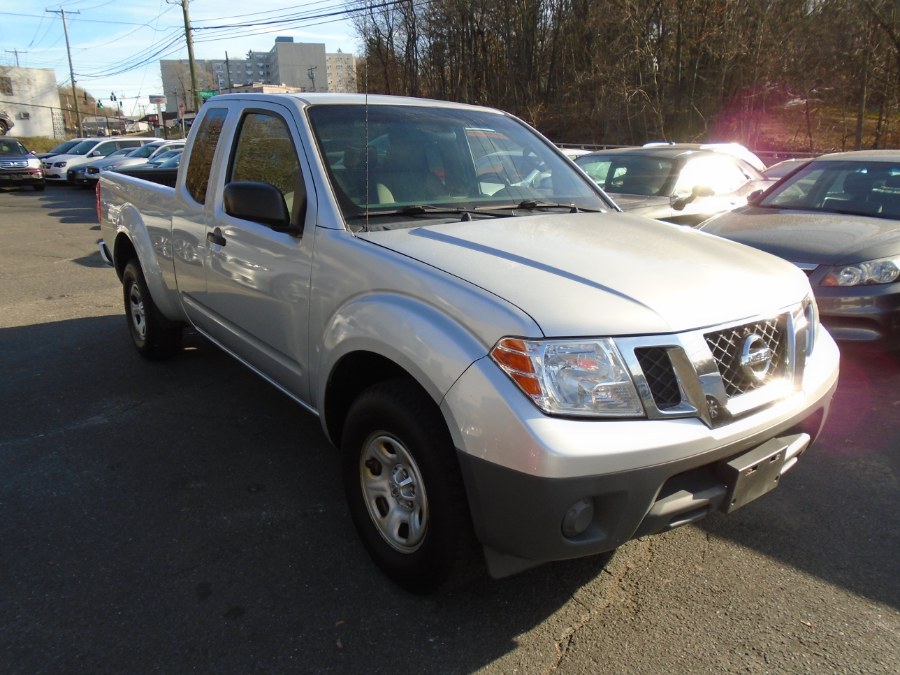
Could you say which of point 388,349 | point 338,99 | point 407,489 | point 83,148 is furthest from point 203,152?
point 83,148

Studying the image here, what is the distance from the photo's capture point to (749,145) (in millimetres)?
23297

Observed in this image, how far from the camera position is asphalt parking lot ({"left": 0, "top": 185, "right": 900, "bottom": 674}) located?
90.6 inches

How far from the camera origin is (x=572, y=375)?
204cm

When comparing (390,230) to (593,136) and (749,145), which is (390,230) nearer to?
(749,145)

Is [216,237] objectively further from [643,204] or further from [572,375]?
[643,204]

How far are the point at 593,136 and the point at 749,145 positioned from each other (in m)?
7.47

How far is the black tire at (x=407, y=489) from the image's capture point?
2219 mm

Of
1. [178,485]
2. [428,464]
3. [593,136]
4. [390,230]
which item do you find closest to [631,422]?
[428,464]

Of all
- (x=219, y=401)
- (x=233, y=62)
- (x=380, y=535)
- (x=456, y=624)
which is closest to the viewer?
(x=456, y=624)

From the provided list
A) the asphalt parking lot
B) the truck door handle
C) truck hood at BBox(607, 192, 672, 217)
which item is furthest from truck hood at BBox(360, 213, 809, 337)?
truck hood at BBox(607, 192, 672, 217)

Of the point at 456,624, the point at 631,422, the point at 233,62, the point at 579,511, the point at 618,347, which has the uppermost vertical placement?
the point at 233,62

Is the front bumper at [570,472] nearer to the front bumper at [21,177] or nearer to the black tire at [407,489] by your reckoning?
the black tire at [407,489]

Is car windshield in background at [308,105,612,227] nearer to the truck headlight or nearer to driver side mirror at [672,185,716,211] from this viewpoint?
the truck headlight

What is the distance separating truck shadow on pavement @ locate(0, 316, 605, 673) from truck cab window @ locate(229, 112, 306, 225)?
1.44 m
